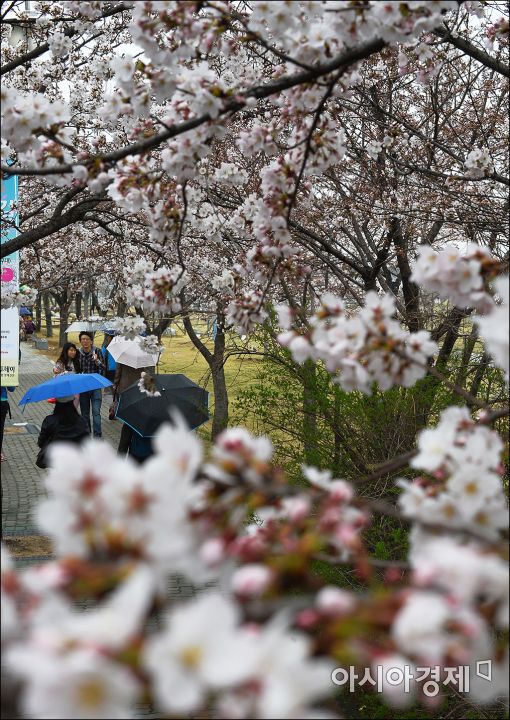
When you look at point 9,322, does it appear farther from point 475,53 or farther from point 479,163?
point 475,53

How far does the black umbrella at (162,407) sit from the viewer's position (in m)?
8.09

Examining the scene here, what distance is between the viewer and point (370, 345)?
2480 mm

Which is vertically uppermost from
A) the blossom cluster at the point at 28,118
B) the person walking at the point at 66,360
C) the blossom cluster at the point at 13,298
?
the blossom cluster at the point at 28,118

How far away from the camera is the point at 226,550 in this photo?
137 centimetres

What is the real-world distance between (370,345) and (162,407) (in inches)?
236

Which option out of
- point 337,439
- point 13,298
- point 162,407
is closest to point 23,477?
point 162,407

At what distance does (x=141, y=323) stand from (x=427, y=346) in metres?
4.98

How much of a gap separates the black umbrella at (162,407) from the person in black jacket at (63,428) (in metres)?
0.46

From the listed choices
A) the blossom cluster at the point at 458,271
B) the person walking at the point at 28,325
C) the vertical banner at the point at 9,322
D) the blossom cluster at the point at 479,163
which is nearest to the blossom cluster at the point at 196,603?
the blossom cluster at the point at 458,271

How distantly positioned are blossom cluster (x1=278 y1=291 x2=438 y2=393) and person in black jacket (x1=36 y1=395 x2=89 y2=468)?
6.08 metres

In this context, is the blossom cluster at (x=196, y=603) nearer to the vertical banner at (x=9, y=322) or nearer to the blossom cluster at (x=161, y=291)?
the blossom cluster at (x=161, y=291)

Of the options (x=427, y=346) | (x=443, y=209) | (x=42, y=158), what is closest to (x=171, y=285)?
(x=42, y=158)

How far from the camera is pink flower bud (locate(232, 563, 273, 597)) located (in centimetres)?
127

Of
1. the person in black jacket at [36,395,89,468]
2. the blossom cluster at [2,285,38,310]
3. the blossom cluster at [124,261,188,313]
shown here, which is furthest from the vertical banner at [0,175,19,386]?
the person in black jacket at [36,395,89,468]
